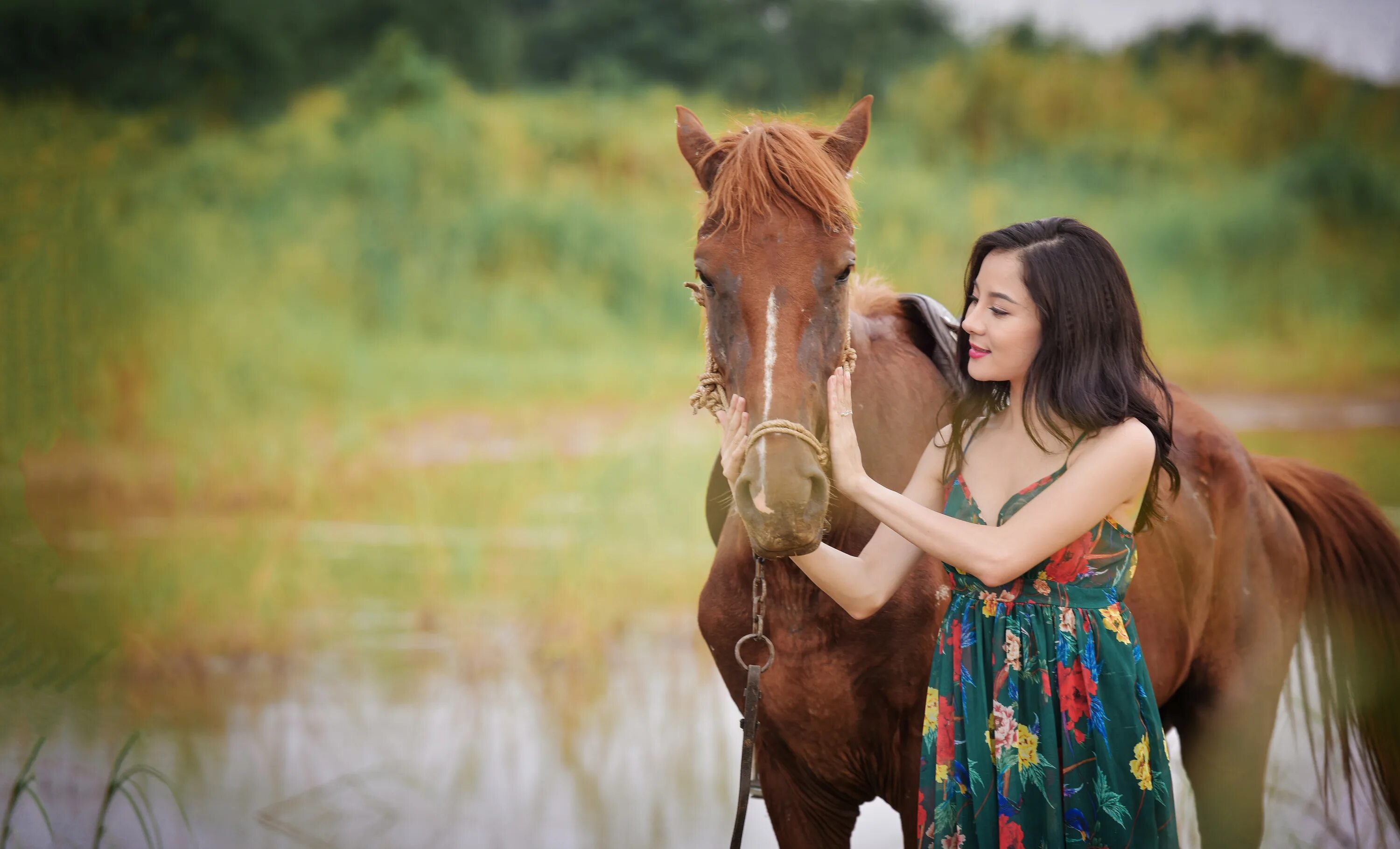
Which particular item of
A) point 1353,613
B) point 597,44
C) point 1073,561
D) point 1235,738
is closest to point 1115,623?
point 1073,561

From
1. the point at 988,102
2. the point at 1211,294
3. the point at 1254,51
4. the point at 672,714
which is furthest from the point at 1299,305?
the point at 672,714

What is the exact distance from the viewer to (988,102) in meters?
8.29

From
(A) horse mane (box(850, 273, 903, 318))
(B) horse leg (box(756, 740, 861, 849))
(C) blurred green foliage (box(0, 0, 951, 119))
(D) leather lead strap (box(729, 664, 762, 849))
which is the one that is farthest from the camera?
(C) blurred green foliage (box(0, 0, 951, 119))

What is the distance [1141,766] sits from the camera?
4.96 ft

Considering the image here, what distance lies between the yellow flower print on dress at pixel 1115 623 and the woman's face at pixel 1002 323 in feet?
1.42

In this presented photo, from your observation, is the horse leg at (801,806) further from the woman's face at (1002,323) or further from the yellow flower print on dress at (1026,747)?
the woman's face at (1002,323)

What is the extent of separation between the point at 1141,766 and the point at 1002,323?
2.54 ft

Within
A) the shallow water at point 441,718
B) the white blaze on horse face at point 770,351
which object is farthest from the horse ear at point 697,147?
the shallow water at point 441,718

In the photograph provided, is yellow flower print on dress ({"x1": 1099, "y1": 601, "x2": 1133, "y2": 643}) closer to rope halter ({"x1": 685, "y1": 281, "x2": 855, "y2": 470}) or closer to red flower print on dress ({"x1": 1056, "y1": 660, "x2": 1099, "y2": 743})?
red flower print on dress ({"x1": 1056, "y1": 660, "x2": 1099, "y2": 743})

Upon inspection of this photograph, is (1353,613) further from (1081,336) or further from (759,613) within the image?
(759,613)

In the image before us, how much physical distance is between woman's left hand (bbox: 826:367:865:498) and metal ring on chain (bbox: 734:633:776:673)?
16.9 inches

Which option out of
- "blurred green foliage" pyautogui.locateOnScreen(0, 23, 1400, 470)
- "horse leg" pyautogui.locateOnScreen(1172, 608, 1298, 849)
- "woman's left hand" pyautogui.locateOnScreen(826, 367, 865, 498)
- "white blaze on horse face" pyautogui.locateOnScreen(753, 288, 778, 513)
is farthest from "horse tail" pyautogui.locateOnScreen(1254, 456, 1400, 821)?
"blurred green foliage" pyautogui.locateOnScreen(0, 23, 1400, 470)

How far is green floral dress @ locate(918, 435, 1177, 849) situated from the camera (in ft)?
4.96

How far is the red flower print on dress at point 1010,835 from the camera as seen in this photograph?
1.52 m
